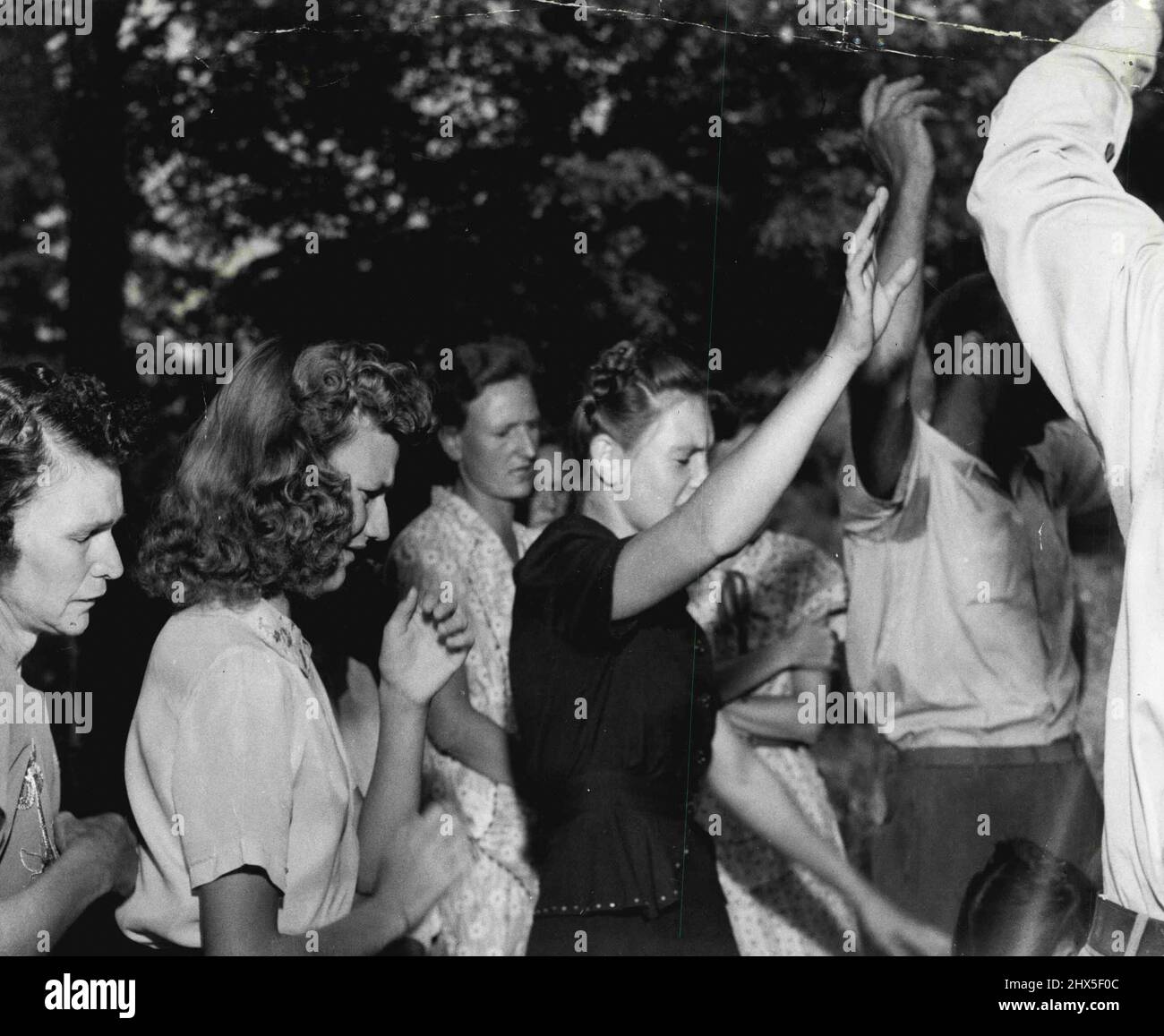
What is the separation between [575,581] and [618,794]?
Answer: 1.49 ft

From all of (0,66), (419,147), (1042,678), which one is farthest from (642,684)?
(0,66)

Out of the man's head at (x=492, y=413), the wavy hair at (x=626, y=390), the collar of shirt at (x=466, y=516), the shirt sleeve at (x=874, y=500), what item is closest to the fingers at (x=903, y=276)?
the shirt sleeve at (x=874, y=500)

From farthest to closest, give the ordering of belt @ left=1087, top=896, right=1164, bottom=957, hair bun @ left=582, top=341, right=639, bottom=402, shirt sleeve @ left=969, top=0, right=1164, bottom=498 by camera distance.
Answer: hair bun @ left=582, top=341, right=639, bottom=402
shirt sleeve @ left=969, top=0, right=1164, bottom=498
belt @ left=1087, top=896, right=1164, bottom=957

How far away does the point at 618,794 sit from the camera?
3.35 metres

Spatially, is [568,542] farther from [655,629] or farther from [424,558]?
[424,558]

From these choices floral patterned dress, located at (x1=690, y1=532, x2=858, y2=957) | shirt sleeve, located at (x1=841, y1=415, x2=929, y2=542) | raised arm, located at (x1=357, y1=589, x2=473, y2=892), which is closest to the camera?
raised arm, located at (x1=357, y1=589, x2=473, y2=892)

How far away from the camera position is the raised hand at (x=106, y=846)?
3.20 meters

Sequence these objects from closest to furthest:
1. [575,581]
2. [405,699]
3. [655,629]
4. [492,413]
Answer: [575,581] < [655,629] < [405,699] < [492,413]

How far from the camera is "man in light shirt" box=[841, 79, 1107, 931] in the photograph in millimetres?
3826

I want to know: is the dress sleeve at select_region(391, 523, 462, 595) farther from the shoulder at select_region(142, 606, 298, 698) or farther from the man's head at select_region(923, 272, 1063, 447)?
the man's head at select_region(923, 272, 1063, 447)

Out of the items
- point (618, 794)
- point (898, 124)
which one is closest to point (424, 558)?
point (618, 794)

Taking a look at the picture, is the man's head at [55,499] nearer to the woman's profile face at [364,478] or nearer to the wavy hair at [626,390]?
the woman's profile face at [364,478]

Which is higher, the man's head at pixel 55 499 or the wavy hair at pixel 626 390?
the wavy hair at pixel 626 390


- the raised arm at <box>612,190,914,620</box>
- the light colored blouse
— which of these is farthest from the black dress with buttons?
the light colored blouse
